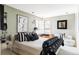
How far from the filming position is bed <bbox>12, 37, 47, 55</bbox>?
4.87ft

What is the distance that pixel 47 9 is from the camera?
1.53 m

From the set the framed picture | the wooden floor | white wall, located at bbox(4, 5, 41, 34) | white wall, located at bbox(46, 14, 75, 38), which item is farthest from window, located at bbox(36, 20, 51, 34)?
the wooden floor

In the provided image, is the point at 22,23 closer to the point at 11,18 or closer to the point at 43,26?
the point at 11,18

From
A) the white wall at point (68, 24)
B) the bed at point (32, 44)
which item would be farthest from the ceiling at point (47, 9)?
the bed at point (32, 44)

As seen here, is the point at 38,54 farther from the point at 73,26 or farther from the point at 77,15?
the point at 77,15

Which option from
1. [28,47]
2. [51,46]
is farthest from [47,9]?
[28,47]

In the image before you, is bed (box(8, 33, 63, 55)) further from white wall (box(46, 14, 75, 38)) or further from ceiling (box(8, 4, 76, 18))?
ceiling (box(8, 4, 76, 18))

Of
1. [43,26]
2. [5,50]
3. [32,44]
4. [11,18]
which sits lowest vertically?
[5,50]

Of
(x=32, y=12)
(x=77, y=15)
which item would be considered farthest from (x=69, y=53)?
(x=32, y=12)

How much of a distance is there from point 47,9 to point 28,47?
0.82 m

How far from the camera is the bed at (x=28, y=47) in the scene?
1.48 metres

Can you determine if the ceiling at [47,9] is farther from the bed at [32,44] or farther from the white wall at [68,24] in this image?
the bed at [32,44]

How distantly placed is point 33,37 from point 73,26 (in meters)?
0.81

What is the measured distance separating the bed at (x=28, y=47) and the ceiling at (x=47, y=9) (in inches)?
20.6
